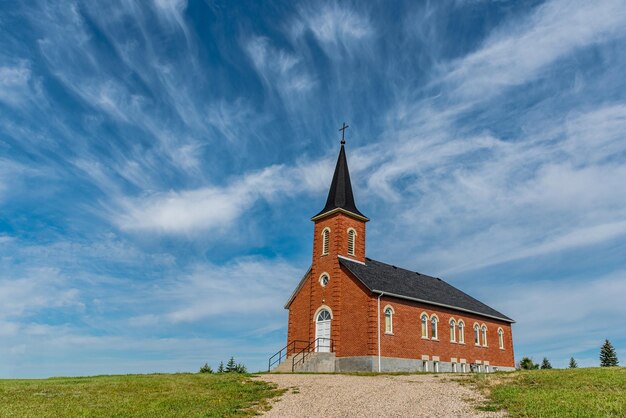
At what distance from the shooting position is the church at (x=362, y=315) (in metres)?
32.0

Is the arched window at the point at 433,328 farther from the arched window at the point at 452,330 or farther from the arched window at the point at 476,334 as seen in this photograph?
the arched window at the point at 476,334

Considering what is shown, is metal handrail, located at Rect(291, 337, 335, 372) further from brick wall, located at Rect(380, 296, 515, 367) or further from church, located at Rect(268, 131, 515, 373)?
brick wall, located at Rect(380, 296, 515, 367)

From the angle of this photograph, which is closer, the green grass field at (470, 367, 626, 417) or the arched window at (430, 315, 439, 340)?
the green grass field at (470, 367, 626, 417)

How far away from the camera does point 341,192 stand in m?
37.5

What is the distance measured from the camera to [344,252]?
35.7 meters

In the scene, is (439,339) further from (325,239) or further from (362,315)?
(325,239)

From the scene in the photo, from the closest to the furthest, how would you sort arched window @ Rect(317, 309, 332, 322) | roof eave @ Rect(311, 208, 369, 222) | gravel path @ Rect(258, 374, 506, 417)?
1. gravel path @ Rect(258, 374, 506, 417)
2. arched window @ Rect(317, 309, 332, 322)
3. roof eave @ Rect(311, 208, 369, 222)

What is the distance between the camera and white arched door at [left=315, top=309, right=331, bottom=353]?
3384 cm

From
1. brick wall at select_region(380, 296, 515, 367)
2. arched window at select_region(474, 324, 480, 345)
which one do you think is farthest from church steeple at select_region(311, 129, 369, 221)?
arched window at select_region(474, 324, 480, 345)

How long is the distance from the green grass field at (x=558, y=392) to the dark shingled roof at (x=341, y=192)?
16.9 meters

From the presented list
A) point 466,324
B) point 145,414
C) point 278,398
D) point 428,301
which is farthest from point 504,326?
point 145,414

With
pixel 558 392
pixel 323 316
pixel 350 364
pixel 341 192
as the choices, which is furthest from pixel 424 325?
pixel 558 392

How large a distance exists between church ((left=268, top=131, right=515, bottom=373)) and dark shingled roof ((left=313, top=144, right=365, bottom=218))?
0.08m

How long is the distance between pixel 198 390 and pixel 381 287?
597 inches
